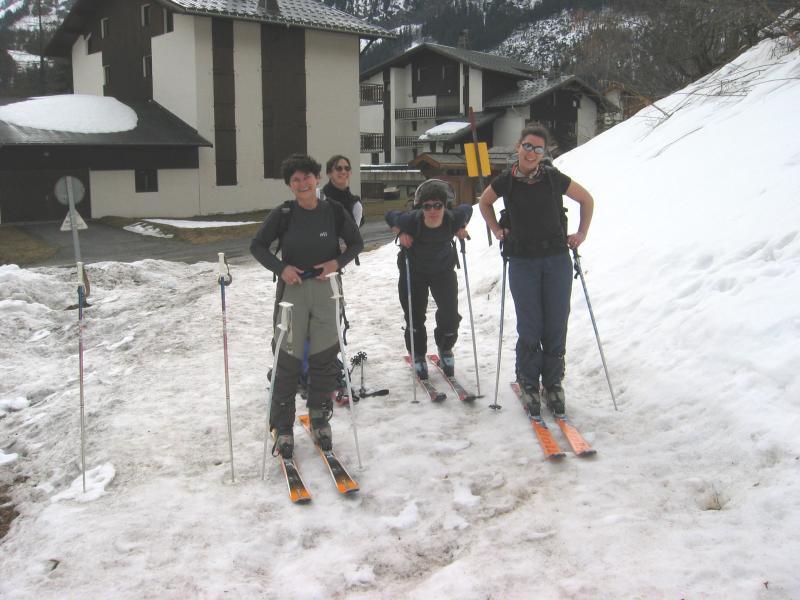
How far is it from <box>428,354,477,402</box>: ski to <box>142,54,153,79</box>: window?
1127 inches

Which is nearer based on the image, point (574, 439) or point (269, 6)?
point (574, 439)

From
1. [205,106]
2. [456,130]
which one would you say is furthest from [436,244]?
[456,130]

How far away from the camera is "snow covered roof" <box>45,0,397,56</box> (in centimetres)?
2823

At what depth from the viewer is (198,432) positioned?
580 cm

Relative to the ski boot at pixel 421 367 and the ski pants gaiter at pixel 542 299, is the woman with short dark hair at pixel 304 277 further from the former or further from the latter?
the ski boot at pixel 421 367

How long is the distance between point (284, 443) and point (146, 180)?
87.0 feet

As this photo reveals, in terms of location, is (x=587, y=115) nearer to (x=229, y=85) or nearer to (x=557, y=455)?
(x=229, y=85)

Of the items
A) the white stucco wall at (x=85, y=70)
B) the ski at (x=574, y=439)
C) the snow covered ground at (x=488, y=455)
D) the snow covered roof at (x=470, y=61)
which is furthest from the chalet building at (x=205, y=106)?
the ski at (x=574, y=439)

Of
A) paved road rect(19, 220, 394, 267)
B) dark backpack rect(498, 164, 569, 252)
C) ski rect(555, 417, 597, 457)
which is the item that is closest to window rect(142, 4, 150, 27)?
paved road rect(19, 220, 394, 267)

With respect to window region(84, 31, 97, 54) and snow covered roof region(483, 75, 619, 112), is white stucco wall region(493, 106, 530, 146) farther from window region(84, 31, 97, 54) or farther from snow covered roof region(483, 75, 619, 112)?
window region(84, 31, 97, 54)

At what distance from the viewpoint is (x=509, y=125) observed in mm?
50156

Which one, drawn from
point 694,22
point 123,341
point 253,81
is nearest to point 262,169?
point 253,81

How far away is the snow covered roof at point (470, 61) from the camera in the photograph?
165ft

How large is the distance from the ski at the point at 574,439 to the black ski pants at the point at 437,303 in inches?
54.5
